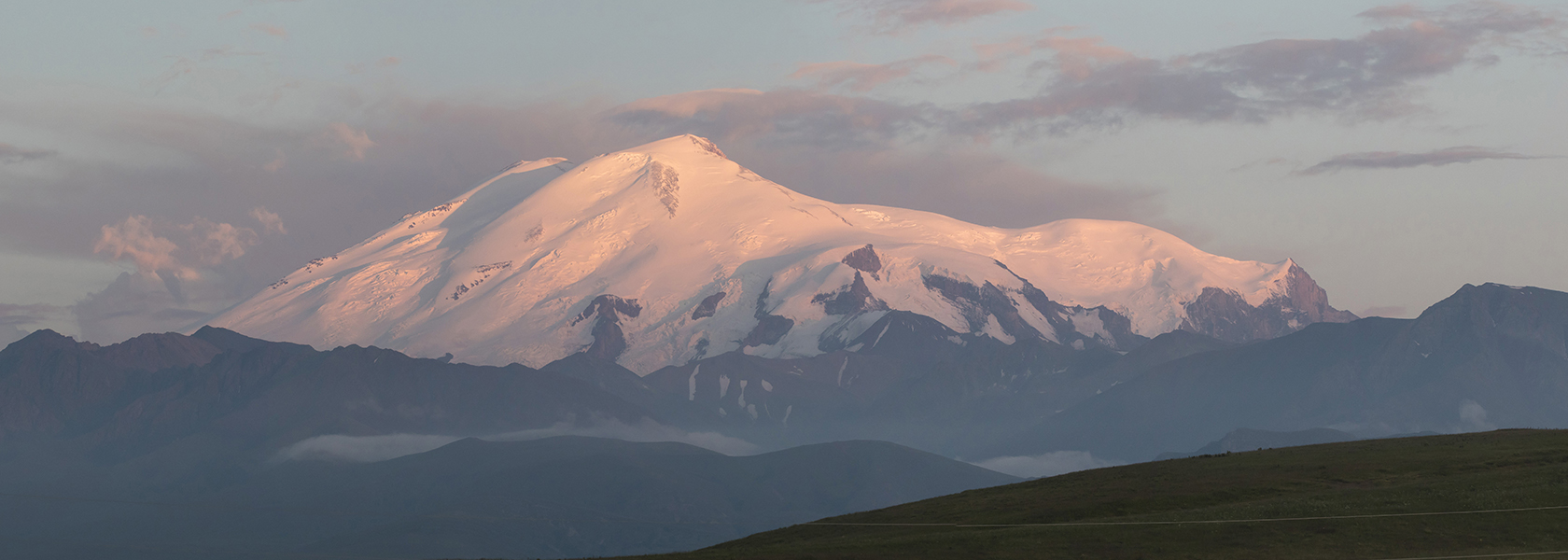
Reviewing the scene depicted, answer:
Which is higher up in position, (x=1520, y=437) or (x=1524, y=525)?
(x=1524, y=525)

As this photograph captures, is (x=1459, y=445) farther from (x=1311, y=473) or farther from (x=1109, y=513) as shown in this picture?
(x=1109, y=513)

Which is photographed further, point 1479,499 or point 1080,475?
point 1080,475

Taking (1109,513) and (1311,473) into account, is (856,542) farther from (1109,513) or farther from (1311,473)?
(1311,473)

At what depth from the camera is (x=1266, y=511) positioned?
9225cm

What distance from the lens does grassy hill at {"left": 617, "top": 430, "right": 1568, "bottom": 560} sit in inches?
3339

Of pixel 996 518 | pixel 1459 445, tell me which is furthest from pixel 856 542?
pixel 1459 445

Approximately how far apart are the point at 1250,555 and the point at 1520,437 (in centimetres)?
4201

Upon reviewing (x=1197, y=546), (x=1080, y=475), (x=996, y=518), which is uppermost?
(x=1197, y=546)

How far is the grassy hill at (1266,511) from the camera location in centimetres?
8481

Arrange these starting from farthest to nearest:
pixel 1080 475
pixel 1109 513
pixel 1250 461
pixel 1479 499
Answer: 1. pixel 1080 475
2. pixel 1250 461
3. pixel 1109 513
4. pixel 1479 499

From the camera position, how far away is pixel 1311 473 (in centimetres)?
10731

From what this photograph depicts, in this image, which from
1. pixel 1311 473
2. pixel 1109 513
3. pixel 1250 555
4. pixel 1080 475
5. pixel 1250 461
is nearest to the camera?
pixel 1250 555

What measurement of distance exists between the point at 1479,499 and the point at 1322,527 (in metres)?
10.3

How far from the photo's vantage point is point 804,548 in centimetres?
9362
